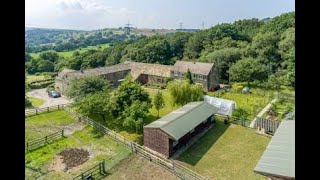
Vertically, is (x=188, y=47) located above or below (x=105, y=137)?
above

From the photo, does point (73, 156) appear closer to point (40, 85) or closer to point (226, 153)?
point (226, 153)

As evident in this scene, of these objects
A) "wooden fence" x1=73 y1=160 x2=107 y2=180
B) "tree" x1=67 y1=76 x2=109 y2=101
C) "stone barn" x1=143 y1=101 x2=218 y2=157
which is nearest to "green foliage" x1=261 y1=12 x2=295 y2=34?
"stone barn" x1=143 y1=101 x2=218 y2=157

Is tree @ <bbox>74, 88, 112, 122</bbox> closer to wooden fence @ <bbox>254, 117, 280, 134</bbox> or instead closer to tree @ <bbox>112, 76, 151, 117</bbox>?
tree @ <bbox>112, 76, 151, 117</bbox>

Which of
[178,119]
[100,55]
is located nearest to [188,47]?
[100,55]

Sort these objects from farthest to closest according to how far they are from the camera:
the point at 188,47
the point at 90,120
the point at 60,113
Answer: the point at 188,47 → the point at 60,113 → the point at 90,120

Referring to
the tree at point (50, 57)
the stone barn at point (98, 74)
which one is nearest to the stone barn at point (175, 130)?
the stone barn at point (98, 74)

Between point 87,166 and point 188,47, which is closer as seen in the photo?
point 87,166
